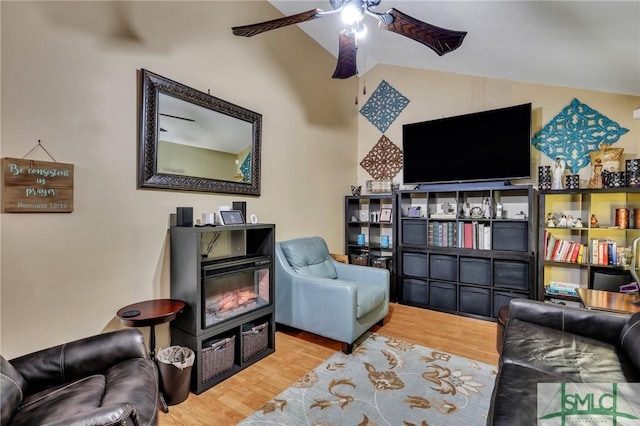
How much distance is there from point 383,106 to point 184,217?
3461 millimetres

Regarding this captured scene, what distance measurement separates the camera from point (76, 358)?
1.53 m

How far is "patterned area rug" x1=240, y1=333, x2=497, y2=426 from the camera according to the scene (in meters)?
1.82

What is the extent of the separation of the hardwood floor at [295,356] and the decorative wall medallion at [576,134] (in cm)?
204

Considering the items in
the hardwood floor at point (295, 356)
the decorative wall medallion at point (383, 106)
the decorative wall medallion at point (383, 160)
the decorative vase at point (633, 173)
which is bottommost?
the hardwood floor at point (295, 356)

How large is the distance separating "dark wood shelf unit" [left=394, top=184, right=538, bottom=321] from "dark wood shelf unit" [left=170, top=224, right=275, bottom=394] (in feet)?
6.57

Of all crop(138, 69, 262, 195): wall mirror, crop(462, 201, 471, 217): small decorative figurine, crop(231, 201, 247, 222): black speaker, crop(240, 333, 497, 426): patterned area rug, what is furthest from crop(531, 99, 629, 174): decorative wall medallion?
crop(231, 201, 247, 222): black speaker

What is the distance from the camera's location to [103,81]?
1999mm

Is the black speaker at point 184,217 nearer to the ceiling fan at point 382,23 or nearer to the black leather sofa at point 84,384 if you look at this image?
the black leather sofa at point 84,384

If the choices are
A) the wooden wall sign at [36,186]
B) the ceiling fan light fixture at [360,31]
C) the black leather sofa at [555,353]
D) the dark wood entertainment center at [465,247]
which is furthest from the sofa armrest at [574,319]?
the wooden wall sign at [36,186]

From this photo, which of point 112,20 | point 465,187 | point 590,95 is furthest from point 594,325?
point 112,20

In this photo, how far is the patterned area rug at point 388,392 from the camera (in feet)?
5.98

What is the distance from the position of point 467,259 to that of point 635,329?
1.96m

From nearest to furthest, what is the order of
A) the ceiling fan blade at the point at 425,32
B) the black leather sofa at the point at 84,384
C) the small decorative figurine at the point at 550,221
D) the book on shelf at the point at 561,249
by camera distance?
the black leather sofa at the point at 84,384 < the ceiling fan blade at the point at 425,32 < the book on shelf at the point at 561,249 < the small decorative figurine at the point at 550,221

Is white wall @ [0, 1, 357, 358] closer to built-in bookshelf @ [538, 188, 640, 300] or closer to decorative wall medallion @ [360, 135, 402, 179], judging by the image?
decorative wall medallion @ [360, 135, 402, 179]
